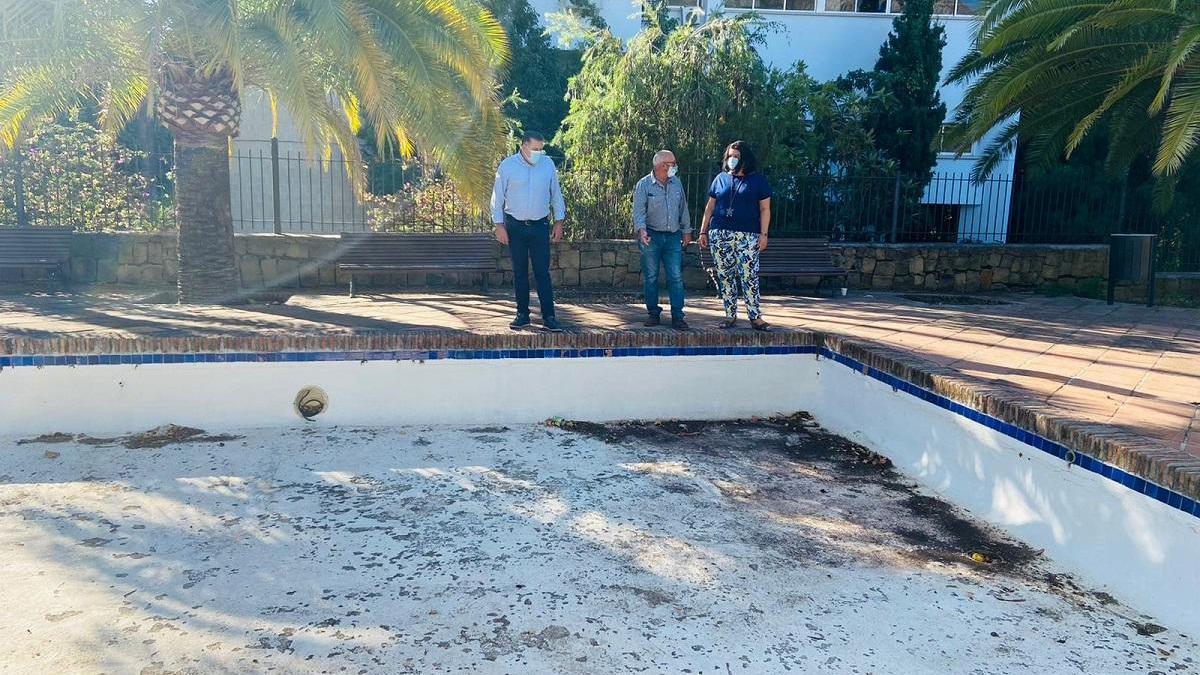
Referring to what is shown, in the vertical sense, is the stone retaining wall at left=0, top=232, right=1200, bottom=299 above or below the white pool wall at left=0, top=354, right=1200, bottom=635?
above

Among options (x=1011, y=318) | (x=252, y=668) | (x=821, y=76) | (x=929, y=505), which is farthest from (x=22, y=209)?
(x=821, y=76)

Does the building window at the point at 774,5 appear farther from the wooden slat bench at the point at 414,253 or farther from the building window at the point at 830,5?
the wooden slat bench at the point at 414,253


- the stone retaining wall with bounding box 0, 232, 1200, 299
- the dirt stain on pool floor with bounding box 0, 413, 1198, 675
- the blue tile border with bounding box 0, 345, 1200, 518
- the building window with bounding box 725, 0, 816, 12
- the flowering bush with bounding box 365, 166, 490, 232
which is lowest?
the dirt stain on pool floor with bounding box 0, 413, 1198, 675

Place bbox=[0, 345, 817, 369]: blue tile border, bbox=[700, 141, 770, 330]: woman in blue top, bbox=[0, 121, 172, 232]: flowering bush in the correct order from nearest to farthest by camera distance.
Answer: bbox=[0, 345, 817, 369]: blue tile border, bbox=[700, 141, 770, 330]: woman in blue top, bbox=[0, 121, 172, 232]: flowering bush

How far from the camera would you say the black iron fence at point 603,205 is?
10.0m

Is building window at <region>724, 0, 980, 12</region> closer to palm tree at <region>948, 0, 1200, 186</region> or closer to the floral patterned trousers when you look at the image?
palm tree at <region>948, 0, 1200, 186</region>

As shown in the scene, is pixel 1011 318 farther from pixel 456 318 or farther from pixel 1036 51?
pixel 456 318

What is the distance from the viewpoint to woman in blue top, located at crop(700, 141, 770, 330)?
21.4 ft

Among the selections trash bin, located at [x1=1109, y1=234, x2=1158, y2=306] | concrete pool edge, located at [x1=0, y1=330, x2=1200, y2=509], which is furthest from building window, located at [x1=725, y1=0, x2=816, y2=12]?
concrete pool edge, located at [x1=0, y1=330, x2=1200, y2=509]

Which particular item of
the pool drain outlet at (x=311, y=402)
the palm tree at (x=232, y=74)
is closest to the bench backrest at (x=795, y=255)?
the palm tree at (x=232, y=74)

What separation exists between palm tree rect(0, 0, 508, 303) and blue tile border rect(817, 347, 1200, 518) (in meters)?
4.16

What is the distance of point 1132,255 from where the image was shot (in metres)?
9.41

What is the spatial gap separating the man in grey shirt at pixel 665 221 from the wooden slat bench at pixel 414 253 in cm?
308

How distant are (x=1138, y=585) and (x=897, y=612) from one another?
40.5 inches
